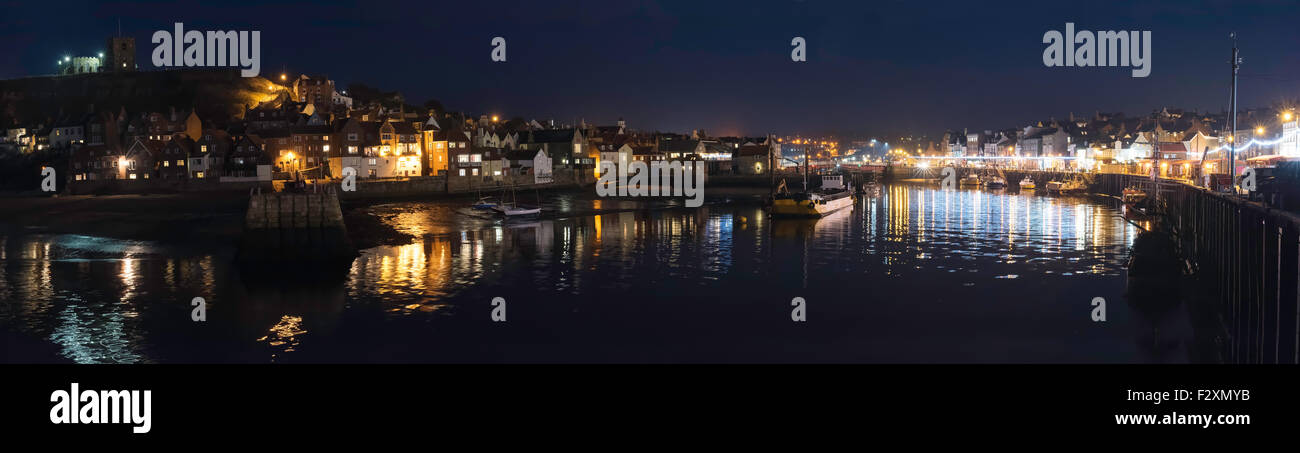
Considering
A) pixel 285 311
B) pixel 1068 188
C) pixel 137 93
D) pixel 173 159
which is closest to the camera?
pixel 285 311

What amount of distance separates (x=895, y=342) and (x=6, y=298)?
83.1 ft

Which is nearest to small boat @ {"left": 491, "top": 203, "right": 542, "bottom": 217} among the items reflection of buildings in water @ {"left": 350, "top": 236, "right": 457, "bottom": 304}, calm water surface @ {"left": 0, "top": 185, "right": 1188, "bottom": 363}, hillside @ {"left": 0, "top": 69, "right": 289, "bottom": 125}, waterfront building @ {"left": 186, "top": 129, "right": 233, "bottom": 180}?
calm water surface @ {"left": 0, "top": 185, "right": 1188, "bottom": 363}

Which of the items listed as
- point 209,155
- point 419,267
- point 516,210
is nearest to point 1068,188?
point 516,210

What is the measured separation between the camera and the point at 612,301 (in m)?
26.2

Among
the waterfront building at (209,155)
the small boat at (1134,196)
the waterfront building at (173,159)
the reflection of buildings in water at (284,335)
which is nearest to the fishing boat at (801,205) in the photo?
the small boat at (1134,196)

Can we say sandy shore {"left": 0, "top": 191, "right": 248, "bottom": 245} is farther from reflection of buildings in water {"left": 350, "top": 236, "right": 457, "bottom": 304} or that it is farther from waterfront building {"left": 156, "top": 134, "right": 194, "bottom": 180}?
waterfront building {"left": 156, "top": 134, "right": 194, "bottom": 180}

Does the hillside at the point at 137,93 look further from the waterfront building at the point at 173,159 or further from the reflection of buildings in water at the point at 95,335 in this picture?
the reflection of buildings in water at the point at 95,335

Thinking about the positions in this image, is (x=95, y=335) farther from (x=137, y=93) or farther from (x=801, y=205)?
(x=137, y=93)

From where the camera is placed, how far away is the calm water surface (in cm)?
2011
